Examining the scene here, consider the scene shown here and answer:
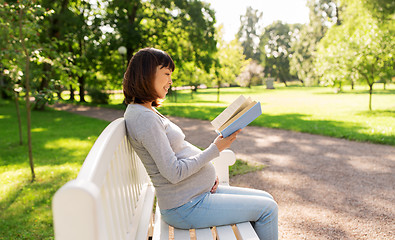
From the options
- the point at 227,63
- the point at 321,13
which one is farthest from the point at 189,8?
the point at 321,13

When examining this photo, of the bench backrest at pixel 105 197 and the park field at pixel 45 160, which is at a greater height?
the bench backrest at pixel 105 197

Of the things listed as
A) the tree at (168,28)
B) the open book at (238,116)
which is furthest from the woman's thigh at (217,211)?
the tree at (168,28)

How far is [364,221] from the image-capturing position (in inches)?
137

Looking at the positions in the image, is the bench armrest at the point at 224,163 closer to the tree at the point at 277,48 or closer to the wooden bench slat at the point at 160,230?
the wooden bench slat at the point at 160,230

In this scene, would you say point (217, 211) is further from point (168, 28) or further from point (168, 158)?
point (168, 28)

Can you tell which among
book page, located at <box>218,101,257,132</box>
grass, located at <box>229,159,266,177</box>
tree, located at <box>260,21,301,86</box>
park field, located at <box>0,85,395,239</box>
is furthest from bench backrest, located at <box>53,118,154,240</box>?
tree, located at <box>260,21,301,86</box>

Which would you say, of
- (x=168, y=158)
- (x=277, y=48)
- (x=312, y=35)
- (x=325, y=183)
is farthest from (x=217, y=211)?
(x=277, y=48)

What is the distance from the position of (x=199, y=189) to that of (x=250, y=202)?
356 mm

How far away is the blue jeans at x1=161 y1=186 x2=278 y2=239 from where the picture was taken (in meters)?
2.11

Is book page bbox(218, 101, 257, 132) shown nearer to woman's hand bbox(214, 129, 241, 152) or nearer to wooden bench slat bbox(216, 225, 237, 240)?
woman's hand bbox(214, 129, 241, 152)

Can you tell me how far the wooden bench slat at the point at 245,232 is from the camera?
1.94m

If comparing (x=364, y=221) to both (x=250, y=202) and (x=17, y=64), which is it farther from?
(x=17, y=64)

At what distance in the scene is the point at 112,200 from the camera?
1.49 metres

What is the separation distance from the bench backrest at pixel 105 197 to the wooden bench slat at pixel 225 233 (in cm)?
49
